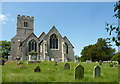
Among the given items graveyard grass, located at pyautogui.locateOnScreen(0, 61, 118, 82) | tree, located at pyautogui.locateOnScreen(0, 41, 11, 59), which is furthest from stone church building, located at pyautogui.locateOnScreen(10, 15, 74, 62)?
graveyard grass, located at pyautogui.locateOnScreen(0, 61, 118, 82)

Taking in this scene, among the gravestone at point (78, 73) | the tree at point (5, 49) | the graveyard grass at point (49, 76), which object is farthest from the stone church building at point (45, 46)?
the gravestone at point (78, 73)

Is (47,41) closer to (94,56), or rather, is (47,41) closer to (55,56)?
(55,56)

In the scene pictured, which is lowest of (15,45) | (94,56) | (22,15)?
(94,56)

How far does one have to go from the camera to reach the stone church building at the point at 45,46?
36.9m

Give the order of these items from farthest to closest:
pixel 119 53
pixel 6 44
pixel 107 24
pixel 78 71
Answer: pixel 6 44 < pixel 78 71 < pixel 107 24 < pixel 119 53

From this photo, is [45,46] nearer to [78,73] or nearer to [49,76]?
[49,76]

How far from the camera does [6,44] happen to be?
65000 mm

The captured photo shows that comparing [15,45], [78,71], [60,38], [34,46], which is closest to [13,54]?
[15,45]

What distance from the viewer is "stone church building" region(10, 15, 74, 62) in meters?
36.9

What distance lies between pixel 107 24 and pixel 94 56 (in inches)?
2073

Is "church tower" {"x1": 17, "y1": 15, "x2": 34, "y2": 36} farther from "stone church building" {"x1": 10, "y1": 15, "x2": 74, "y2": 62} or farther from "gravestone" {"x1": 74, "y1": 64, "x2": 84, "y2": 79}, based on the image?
"gravestone" {"x1": 74, "y1": 64, "x2": 84, "y2": 79}

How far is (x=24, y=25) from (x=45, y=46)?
11585 millimetres

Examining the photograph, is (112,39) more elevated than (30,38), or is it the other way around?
Answer: (30,38)

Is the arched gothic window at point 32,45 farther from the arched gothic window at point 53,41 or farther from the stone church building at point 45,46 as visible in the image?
the arched gothic window at point 53,41
